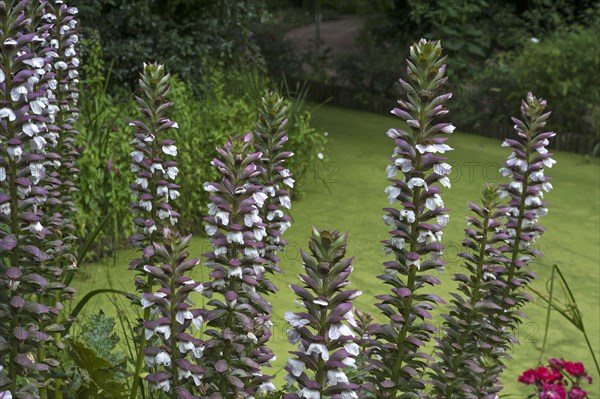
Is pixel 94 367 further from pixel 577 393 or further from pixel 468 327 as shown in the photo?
pixel 577 393

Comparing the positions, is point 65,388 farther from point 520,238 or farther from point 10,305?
point 520,238

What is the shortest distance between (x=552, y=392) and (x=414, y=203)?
90.9 inches

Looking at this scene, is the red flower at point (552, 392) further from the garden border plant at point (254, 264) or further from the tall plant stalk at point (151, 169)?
the tall plant stalk at point (151, 169)

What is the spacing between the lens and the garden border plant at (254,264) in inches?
89.2

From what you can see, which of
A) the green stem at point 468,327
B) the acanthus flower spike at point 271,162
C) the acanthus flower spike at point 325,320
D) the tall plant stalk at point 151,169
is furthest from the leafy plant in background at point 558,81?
the acanthus flower spike at point 325,320

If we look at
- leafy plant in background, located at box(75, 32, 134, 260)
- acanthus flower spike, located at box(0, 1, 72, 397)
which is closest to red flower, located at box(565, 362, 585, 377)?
acanthus flower spike, located at box(0, 1, 72, 397)

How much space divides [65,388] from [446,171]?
5.52ft

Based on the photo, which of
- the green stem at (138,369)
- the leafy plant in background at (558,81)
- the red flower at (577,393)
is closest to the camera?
the green stem at (138,369)

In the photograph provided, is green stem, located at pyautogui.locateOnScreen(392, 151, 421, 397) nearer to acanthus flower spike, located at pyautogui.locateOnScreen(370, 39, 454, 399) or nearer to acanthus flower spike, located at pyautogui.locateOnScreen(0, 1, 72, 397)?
acanthus flower spike, located at pyautogui.locateOnScreen(370, 39, 454, 399)

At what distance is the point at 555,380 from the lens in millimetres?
4832

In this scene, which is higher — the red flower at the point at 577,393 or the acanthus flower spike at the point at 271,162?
the acanthus flower spike at the point at 271,162

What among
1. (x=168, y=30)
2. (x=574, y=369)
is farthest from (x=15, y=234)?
(x=168, y=30)

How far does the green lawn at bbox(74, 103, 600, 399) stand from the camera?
234 inches

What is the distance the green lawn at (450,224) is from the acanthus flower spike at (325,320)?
6.40ft
